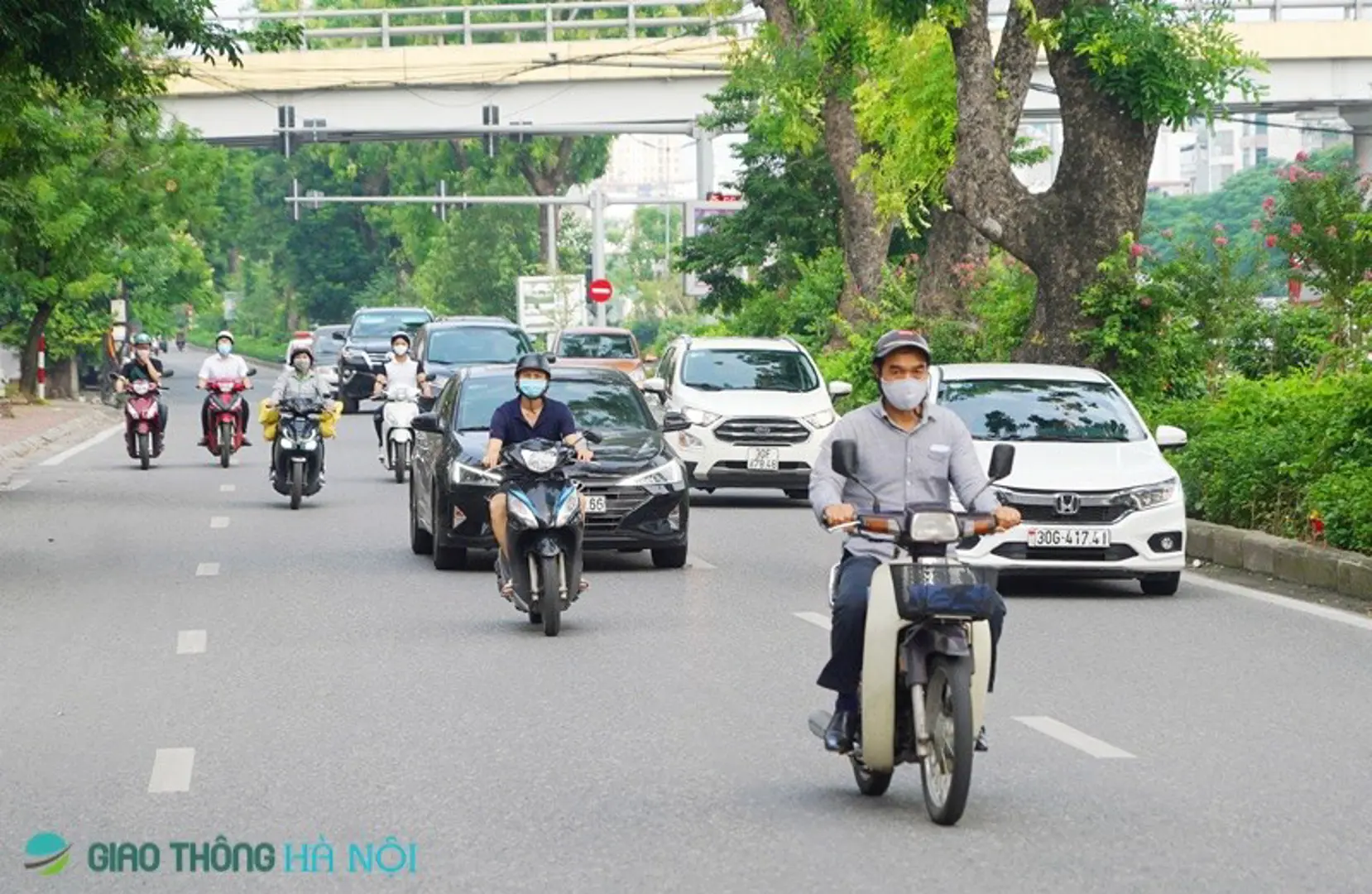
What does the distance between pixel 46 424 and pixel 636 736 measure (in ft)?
115

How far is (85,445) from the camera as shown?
40688 millimetres

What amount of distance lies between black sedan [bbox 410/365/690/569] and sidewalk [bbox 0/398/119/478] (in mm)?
13746

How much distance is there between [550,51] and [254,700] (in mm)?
55102

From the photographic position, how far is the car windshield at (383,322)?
2253 inches

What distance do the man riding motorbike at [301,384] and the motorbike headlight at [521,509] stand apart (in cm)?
1158

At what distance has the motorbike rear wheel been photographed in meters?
34.0

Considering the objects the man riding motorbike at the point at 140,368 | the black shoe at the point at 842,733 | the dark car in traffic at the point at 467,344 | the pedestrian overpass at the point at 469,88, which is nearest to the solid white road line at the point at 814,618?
the black shoe at the point at 842,733

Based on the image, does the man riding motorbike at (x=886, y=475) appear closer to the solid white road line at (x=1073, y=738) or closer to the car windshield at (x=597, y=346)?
the solid white road line at (x=1073, y=738)

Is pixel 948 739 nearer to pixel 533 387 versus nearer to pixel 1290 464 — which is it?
pixel 533 387

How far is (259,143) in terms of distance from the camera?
69.8 m

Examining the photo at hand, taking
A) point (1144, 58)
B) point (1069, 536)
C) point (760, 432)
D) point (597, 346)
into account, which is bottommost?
point (597, 346)

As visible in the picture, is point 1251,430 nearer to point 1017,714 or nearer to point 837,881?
point 1017,714

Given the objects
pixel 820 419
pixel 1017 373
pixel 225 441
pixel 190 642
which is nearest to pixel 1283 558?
pixel 1017 373

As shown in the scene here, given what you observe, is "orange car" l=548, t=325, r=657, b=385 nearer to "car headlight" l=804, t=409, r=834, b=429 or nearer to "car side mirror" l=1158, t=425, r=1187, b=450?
"car headlight" l=804, t=409, r=834, b=429
